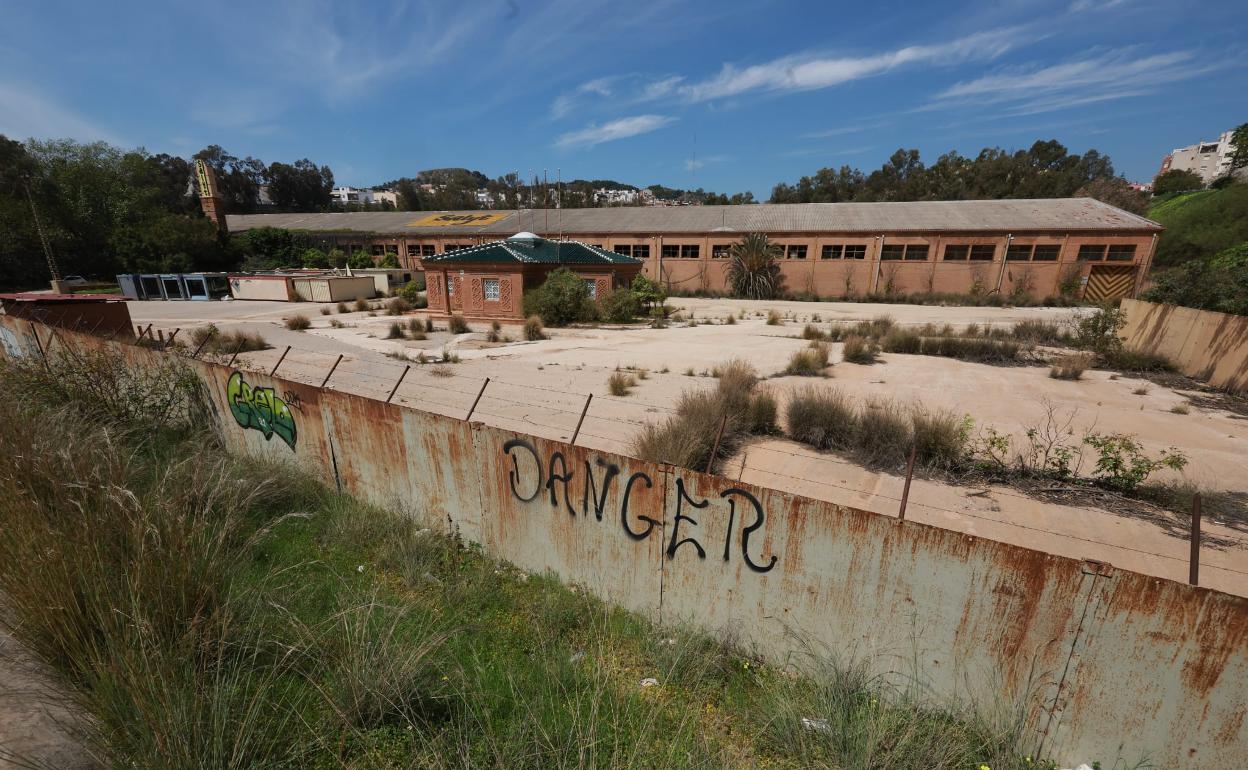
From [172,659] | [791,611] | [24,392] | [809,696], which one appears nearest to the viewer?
[172,659]

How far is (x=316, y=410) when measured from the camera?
673 cm

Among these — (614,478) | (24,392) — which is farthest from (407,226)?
(614,478)

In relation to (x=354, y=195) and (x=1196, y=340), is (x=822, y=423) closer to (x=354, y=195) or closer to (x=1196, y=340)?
(x=1196, y=340)

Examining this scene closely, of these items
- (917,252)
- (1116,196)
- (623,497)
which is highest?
(1116,196)

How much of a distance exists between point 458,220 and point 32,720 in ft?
187

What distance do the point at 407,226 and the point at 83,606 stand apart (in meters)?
58.4

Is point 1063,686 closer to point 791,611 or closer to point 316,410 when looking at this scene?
point 791,611

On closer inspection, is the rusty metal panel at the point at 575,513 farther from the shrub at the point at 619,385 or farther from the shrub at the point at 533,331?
the shrub at the point at 533,331

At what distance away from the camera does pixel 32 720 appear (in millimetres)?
2574

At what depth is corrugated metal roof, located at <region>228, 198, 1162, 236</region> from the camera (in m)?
36.7

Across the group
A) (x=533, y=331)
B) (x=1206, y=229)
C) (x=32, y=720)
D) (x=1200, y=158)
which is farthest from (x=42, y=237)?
(x=1200, y=158)

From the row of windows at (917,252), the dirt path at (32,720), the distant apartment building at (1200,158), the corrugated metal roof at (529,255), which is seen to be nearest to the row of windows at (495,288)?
the corrugated metal roof at (529,255)

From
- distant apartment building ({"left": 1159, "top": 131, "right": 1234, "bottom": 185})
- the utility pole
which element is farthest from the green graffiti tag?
distant apartment building ({"left": 1159, "top": 131, "right": 1234, "bottom": 185})

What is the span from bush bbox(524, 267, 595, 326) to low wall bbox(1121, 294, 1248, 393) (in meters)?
21.3
